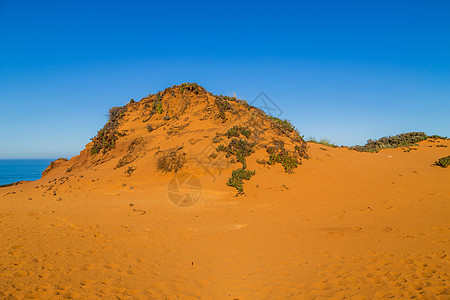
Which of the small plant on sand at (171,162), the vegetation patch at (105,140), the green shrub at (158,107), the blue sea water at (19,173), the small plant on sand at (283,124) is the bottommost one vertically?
the blue sea water at (19,173)

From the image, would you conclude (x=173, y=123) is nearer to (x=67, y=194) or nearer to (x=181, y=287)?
(x=67, y=194)

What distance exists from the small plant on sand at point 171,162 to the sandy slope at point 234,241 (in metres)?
1.54

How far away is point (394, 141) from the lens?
2339 centimetres

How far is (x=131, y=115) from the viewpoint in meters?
17.7

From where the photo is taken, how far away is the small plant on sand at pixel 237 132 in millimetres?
13716

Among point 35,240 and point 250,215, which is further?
point 250,215

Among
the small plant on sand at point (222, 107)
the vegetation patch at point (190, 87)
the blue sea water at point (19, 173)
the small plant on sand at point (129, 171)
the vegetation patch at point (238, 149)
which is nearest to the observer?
the small plant on sand at point (129, 171)

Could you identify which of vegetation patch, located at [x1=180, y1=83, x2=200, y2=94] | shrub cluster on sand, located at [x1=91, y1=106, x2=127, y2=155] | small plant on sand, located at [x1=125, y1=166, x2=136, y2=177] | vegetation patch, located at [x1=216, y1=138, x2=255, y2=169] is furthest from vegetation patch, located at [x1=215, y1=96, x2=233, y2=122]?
shrub cluster on sand, located at [x1=91, y1=106, x2=127, y2=155]

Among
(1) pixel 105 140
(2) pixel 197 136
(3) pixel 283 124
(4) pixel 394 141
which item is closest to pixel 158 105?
(1) pixel 105 140

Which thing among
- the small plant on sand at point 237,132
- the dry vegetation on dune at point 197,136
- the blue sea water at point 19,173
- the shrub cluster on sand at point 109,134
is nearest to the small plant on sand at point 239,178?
the dry vegetation on dune at point 197,136

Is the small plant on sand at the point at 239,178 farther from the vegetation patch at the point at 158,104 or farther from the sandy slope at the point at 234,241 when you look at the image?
the vegetation patch at the point at 158,104

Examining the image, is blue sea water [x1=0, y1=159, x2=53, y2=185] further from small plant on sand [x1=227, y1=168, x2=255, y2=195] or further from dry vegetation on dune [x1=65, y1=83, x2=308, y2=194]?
small plant on sand [x1=227, y1=168, x2=255, y2=195]

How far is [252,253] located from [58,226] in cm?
515

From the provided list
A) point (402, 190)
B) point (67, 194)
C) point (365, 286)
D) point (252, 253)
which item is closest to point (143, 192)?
point (67, 194)
